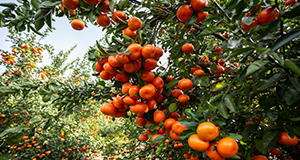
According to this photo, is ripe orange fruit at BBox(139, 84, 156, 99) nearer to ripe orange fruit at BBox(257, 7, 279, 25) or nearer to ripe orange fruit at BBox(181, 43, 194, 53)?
ripe orange fruit at BBox(181, 43, 194, 53)

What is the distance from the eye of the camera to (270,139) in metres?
0.82

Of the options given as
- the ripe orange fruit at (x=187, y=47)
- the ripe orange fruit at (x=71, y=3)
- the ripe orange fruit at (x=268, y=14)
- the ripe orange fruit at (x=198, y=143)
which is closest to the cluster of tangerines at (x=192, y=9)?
the ripe orange fruit at (x=187, y=47)

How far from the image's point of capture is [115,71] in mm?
1057

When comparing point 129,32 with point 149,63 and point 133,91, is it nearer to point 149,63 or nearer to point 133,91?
point 149,63

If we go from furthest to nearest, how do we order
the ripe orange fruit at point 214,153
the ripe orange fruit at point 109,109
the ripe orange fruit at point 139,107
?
the ripe orange fruit at point 109,109, the ripe orange fruit at point 139,107, the ripe orange fruit at point 214,153

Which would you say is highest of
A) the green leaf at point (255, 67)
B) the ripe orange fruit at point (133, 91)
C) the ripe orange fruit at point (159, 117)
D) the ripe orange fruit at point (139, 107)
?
the ripe orange fruit at point (133, 91)

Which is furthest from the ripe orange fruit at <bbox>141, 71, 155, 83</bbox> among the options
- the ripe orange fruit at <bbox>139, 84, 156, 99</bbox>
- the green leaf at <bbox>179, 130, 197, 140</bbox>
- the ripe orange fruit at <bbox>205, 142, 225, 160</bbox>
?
the ripe orange fruit at <bbox>205, 142, 225, 160</bbox>

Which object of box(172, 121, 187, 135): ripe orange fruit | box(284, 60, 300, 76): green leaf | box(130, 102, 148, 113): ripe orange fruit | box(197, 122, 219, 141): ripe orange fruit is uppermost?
box(130, 102, 148, 113): ripe orange fruit

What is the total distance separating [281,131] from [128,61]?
3.63 ft

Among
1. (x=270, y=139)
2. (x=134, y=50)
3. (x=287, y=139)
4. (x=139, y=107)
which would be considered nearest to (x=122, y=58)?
(x=134, y=50)

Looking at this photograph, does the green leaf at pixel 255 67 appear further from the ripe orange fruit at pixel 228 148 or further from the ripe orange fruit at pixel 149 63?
the ripe orange fruit at pixel 149 63

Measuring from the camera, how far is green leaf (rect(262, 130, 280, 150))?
813 mm

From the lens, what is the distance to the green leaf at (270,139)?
0.81m

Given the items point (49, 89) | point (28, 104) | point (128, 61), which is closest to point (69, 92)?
point (49, 89)
